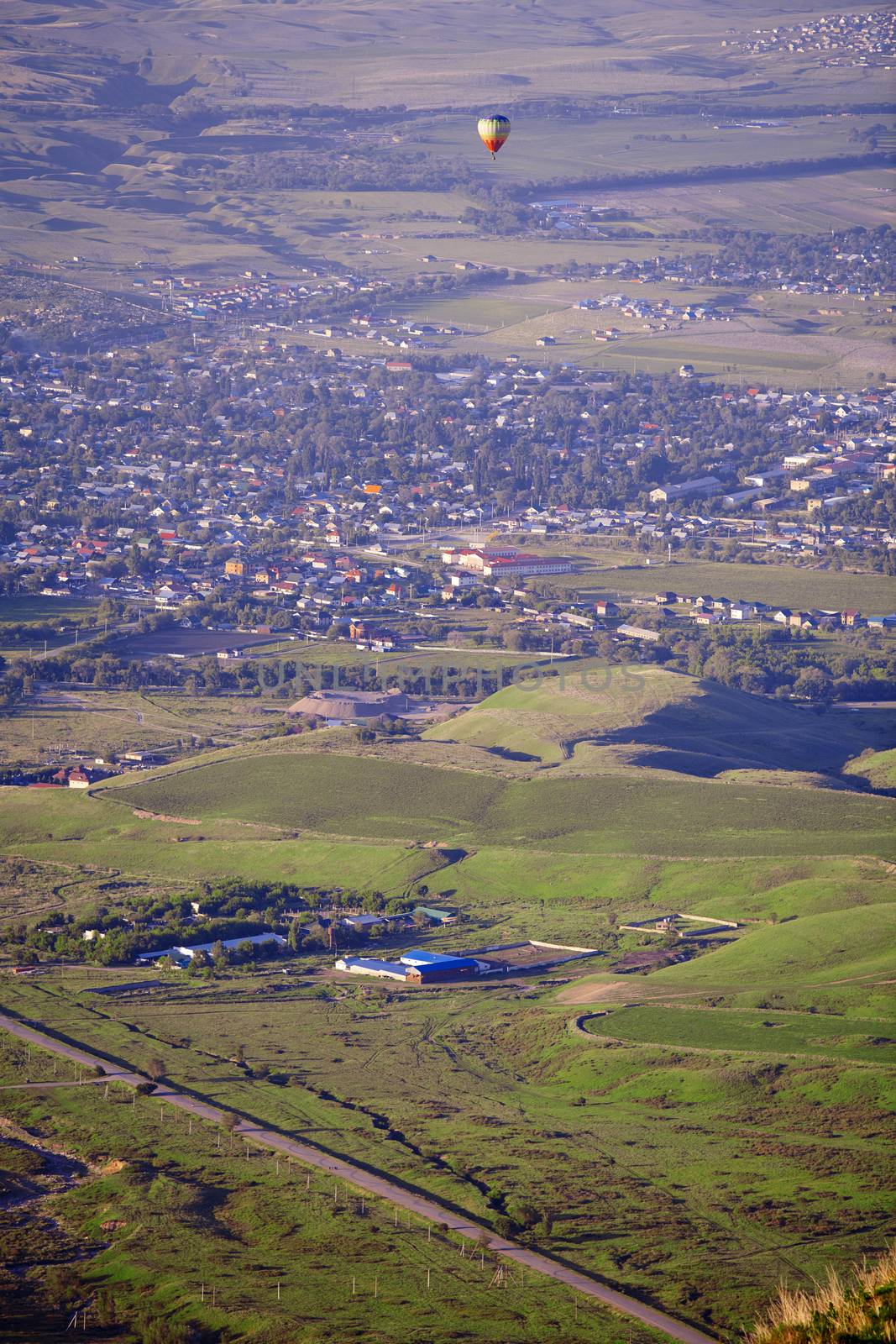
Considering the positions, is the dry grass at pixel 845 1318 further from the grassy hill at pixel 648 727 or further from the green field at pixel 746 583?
the green field at pixel 746 583

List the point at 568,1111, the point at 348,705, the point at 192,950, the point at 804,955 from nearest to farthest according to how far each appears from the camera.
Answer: the point at 568,1111, the point at 804,955, the point at 192,950, the point at 348,705

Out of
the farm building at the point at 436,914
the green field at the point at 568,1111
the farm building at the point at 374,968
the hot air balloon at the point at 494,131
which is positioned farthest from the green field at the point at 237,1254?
the hot air balloon at the point at 494,131

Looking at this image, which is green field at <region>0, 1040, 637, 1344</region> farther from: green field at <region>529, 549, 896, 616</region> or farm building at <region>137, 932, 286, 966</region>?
green field at <region>529, 549, 896, 616</region>

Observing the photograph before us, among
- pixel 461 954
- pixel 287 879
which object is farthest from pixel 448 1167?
pixel 287 879

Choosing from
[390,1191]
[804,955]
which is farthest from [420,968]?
[390,1191]

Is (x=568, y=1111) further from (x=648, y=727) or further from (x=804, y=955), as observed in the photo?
(x=648, y=727)

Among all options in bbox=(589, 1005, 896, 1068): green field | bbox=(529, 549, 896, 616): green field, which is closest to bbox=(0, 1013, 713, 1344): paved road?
bbox=(589, 1005, 896, 1068): green field
